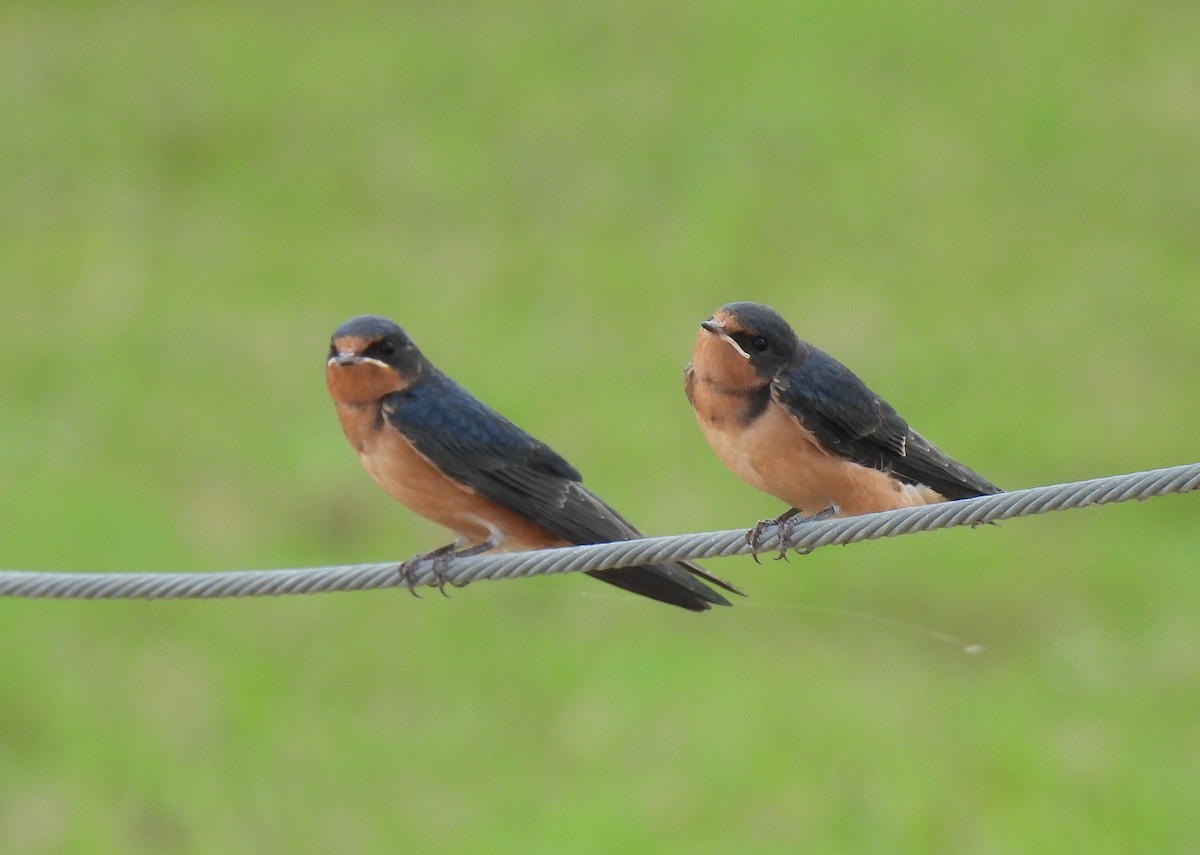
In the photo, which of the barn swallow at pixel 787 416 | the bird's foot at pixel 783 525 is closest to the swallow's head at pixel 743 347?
the barn swallow at pixel 787 416

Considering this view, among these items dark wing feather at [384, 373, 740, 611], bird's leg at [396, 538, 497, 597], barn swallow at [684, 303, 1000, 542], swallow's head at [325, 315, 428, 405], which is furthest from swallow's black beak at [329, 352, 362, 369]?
barn swallow at [684, 303, 1000, 542]

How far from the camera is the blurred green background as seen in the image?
1033 cm

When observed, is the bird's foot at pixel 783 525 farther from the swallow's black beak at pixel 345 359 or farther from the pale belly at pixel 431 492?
the swallow's black beak at pixel 345 359

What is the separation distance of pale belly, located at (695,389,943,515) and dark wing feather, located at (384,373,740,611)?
380 millimetres

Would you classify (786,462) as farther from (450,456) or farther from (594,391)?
(594,391)

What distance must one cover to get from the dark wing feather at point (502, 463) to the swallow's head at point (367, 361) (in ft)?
0.17

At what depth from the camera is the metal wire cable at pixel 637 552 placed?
3.76m

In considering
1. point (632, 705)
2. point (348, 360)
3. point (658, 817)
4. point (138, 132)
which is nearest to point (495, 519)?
point (348, 360)

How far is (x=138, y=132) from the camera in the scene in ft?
58.1

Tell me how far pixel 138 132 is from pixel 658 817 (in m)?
10.4

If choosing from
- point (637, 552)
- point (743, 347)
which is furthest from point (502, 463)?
point (637, 552)

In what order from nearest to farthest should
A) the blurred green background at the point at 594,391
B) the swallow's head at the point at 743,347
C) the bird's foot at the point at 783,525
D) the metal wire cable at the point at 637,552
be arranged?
the metal wire cable at the point at 637,552
the bird's foot at the point at 783,525
the swallow's head at the point at 743,347
the blurred green background at the point at 594,391

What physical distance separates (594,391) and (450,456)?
902 centimetres

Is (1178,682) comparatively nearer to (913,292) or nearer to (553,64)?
(913,292)
